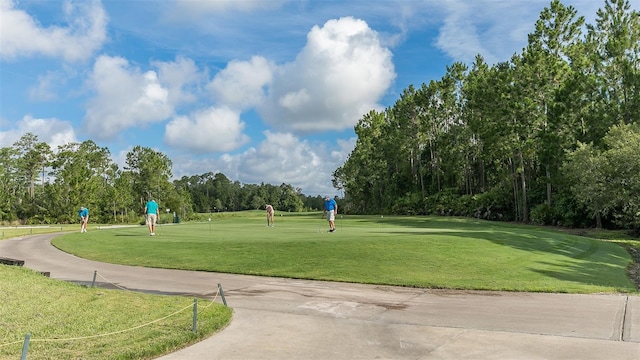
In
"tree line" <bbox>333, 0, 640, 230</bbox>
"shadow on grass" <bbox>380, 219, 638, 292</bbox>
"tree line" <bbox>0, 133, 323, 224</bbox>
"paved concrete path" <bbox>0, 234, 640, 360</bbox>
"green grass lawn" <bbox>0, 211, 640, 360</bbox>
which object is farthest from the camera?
"tree line" <bbox>0, 133, 323, 224</bbox>

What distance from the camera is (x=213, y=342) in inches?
327

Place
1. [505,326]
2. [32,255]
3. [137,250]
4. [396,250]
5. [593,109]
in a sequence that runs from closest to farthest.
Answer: [505,326]
[396,250]
[137,250]
[32,255]
[593,109]

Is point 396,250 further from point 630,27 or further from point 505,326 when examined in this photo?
point 630,27

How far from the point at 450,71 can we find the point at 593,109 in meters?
31.6

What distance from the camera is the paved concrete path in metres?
7.60

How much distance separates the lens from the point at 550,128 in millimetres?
48688

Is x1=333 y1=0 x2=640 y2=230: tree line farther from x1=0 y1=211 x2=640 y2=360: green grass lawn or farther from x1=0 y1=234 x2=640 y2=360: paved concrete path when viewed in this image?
x1=0 y1=234 x2=640 y2=360: paved concrete path

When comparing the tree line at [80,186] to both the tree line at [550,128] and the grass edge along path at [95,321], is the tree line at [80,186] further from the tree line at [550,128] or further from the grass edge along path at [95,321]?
the grass edge along path at [95,321]

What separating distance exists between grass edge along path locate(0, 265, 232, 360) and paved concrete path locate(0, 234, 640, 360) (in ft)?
1.70

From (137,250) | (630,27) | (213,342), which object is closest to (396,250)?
(213,342)

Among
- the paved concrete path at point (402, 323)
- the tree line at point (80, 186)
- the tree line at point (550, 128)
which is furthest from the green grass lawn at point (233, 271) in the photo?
the tree line at point (80, 186)

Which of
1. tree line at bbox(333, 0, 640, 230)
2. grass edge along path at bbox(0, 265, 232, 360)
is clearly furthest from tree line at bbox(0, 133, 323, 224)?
grass edge along path at bbox(0, 265, 232, 360)

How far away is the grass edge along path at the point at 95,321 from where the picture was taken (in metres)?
7.61

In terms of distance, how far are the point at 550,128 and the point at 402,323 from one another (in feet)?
151
